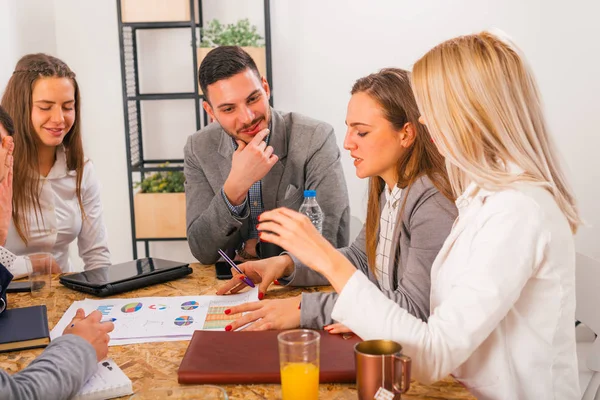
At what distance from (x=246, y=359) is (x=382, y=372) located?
1.08ft

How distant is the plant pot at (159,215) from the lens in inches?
138

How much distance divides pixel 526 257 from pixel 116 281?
1111 millimetres

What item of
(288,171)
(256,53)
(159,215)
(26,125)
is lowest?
(159,215)

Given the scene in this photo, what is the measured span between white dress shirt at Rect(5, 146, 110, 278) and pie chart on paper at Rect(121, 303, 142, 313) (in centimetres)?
82

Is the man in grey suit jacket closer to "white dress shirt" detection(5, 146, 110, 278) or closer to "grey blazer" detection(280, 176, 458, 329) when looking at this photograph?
"white dress shirt" detection(5, 146, 110, 278)

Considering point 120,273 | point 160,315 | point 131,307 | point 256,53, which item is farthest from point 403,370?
point 256,53

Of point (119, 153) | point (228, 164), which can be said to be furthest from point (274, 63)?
point (228, 164)

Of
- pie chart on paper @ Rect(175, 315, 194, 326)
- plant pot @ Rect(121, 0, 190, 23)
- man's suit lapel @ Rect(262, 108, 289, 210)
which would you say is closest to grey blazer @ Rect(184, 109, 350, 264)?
man's suit lapel @ Rect(262, 108, 289, 210)

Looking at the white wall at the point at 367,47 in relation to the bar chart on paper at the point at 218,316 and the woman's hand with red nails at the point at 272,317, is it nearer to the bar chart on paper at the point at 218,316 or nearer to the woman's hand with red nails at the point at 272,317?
the bar chart on paper at the point at 218,316

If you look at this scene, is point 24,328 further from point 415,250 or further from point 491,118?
point 491,118

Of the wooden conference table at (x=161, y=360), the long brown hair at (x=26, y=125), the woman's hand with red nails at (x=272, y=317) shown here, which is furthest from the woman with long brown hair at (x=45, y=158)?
the woman's hand with red nails at (x=272, y=317)

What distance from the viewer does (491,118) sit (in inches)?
48.9

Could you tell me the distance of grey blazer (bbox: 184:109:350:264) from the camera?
231 cm

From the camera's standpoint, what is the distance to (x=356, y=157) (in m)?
1.73
